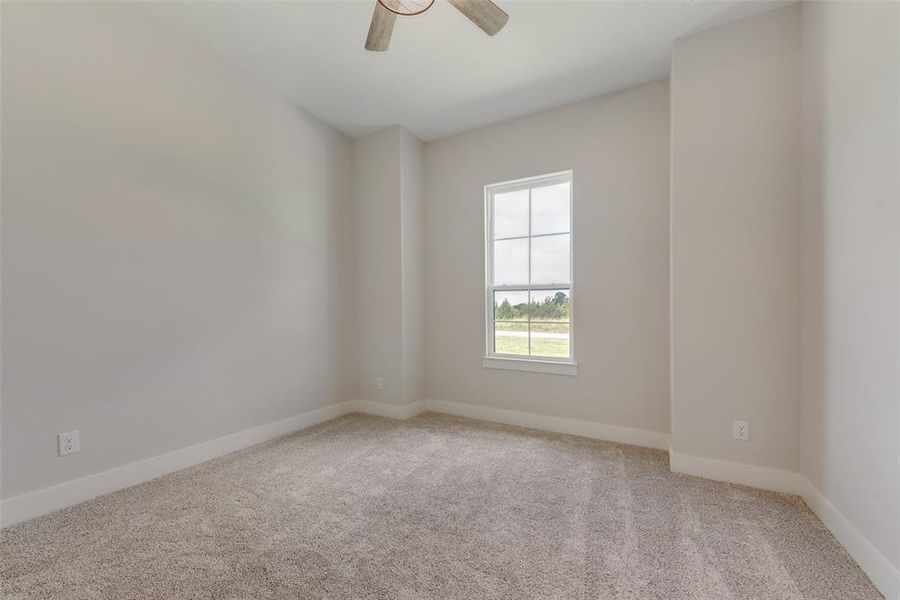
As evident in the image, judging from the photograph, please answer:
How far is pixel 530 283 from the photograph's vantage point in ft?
10.9

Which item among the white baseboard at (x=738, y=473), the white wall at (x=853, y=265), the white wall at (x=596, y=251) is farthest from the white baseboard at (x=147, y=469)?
the white wall at (x=853, y=265)

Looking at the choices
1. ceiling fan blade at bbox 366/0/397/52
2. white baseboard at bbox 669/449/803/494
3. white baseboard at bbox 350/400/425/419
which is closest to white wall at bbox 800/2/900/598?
white baseboard at bbox 669/449/803/494

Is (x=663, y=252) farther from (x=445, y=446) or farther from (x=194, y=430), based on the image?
(x=194, y=430)

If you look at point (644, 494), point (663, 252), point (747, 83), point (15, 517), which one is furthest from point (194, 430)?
point (747, 83)

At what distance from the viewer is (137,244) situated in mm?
2221

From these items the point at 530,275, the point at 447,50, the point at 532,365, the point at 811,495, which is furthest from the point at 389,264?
the point at 811,495

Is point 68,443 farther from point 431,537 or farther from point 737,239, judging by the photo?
point 737,239

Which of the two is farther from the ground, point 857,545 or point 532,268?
point 532,268

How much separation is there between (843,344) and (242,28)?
143 inches

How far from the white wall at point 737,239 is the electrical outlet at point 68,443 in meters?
3.41

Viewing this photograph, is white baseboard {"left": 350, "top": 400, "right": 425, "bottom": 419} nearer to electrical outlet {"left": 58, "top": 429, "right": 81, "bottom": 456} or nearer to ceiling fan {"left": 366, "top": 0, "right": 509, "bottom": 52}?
electrical outlet {"left": 58, "top": 429, "right": 81, "bottom": 456}

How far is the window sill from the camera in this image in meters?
3.07

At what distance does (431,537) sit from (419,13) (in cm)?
233

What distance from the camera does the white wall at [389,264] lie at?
11.5ft
